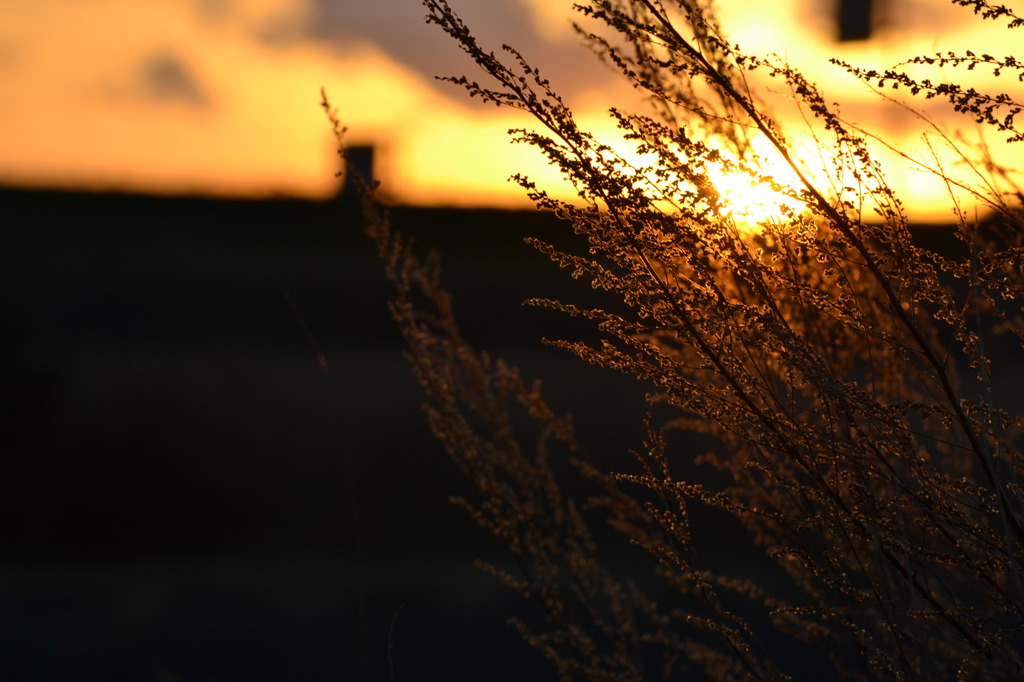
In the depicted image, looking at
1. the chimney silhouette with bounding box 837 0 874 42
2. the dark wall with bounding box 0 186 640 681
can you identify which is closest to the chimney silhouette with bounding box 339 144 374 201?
the dark wall with bounding box 0 186 640 681

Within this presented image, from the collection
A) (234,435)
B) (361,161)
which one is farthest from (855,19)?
(361,161)

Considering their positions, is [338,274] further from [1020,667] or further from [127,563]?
[1020,667]

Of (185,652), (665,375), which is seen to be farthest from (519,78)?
(185,652)

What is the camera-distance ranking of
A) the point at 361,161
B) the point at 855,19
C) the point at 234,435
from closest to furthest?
the point at 855,19 < the point at 234,435 < the point at 361,161

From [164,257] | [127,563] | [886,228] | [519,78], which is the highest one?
[519,78]

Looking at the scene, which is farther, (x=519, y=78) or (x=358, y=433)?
(x=358, y=433)

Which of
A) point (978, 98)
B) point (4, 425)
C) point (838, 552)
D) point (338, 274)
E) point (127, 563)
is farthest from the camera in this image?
point (338, 274)

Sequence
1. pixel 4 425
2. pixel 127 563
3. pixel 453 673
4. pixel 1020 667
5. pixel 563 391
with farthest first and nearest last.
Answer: pixel 563 391, pixel 4 425, pixel 127 563, pixel 453 673, pixel 1020 667

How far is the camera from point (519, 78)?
1590mm

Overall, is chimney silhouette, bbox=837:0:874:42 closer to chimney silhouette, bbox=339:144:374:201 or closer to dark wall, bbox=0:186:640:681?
dark wall, bbox=0:186:640:681

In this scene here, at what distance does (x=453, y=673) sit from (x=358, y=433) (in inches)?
132

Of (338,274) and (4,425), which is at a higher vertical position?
(338,274)

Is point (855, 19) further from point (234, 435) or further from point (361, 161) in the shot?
point (361, 161)

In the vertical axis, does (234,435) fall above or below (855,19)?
below
